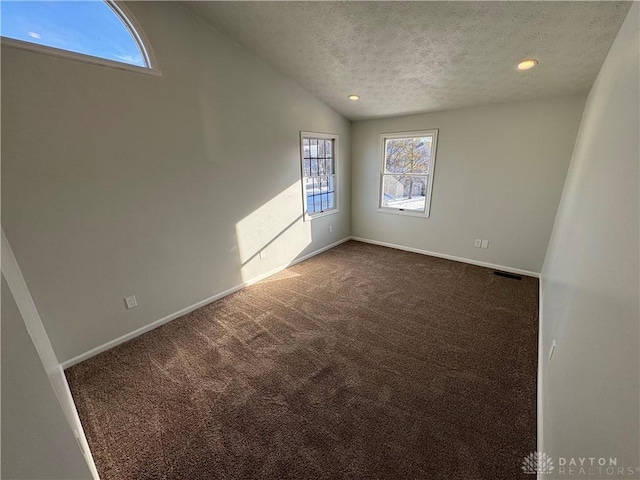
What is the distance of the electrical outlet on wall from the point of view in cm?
233

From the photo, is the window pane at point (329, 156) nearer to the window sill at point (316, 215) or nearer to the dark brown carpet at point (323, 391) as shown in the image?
the window sill at point (316, 215)

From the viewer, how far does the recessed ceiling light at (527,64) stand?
2207 millimetres

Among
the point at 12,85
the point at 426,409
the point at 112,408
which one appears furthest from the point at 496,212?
the point at 12,85

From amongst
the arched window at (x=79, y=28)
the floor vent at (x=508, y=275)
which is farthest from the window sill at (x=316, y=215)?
the floor vent at (x=508, y=275)

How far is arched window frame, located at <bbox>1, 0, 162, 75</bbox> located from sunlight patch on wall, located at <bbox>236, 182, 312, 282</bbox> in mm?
1644

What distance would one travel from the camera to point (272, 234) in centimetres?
354

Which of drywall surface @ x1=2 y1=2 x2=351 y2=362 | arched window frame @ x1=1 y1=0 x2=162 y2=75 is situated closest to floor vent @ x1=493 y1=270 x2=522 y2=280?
drywall surface @ x1=2 y1=2 x2=351 y2=362

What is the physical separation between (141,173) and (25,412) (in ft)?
6.50

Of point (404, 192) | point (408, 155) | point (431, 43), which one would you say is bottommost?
point (404, 192)

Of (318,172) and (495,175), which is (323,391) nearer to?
(318,172)

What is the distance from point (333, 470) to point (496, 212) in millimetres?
3617

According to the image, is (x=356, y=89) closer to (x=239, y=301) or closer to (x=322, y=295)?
(x=322, y=295)

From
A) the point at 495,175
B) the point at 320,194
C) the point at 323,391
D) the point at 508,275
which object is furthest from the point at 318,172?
the point at 323,391

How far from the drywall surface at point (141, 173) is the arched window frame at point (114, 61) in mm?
38
